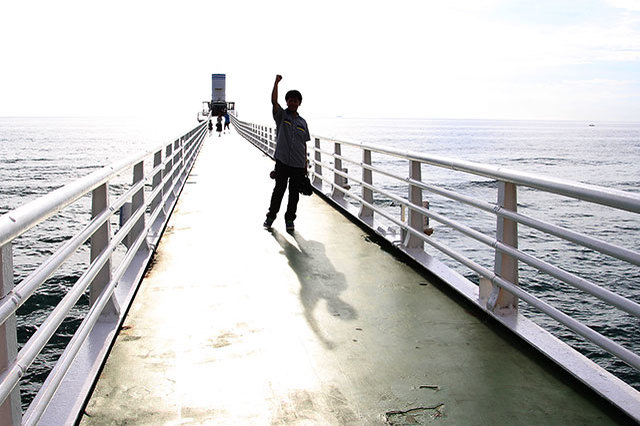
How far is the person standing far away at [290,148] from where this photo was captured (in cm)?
807

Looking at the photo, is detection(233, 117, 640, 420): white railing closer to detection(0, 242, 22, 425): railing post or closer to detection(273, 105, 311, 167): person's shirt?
detection(273, 105, 311, 167): person's shirt

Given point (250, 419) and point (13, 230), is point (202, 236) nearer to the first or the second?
point (250, 419)

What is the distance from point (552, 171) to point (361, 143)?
47205mm

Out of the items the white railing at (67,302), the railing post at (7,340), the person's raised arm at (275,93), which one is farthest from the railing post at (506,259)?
the person's raised arm at (275,93)

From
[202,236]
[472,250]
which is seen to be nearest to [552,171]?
[472,250]

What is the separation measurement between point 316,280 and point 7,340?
366cm

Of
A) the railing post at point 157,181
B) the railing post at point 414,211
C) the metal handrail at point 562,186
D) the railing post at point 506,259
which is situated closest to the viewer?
the metal handrail at point 562,186

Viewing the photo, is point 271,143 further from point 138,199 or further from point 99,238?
point 99,238

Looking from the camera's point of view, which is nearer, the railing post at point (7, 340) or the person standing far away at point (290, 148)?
the railing post at point (7, 340)

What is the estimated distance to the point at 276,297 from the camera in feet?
17.1

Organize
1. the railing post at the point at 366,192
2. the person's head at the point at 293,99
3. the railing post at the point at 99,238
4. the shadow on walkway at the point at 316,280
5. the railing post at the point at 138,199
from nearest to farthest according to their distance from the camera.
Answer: the railing post at the point at 99,238 → the shadow on walkway at the point at 316,280 → the railing post at the point at 138,199 → the person's head at the point at 293,99 → the railing post at the point at 366,192

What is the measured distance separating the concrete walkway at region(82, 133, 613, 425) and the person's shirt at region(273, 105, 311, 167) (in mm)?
1988

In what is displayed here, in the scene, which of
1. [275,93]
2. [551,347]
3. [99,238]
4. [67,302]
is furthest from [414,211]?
[67,302]

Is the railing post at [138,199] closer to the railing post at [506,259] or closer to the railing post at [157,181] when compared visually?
the railing post at [157,181]
